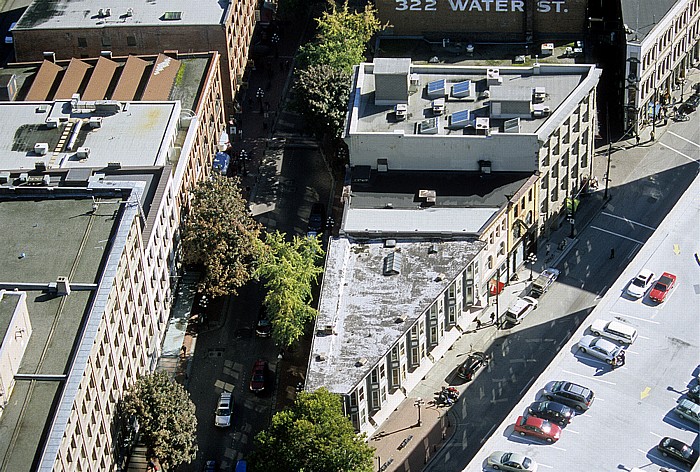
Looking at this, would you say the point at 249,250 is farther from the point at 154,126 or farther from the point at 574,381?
the point at 574,381

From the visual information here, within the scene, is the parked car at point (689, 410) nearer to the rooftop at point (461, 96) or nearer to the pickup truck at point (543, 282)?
the pickup truck at point (543, 282)

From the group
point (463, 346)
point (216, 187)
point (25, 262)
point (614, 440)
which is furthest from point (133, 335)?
point (614, 440)

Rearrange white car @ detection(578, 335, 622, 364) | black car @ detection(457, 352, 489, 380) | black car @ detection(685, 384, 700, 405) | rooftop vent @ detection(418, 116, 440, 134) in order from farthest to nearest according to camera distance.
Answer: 1. rooftop vent @ detection(418, 116, 440, 134)
2. black car @ detection(457, 352, 489, 380)
3. white car @ detection(578, 335, 622, 364)
4. black car @ detection(685, 384, 700, 405)

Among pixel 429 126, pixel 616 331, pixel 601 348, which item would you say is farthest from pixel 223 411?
pixel 616 331

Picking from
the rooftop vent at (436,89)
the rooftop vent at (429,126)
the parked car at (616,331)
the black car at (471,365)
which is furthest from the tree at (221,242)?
the parked car at (616,331)

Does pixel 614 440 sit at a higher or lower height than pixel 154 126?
lower

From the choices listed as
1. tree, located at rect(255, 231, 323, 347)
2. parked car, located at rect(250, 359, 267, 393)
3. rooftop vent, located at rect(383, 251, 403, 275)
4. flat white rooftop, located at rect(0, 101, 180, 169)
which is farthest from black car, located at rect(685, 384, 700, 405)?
flat white rooftop, located at rect(0, 101, 180, 169)

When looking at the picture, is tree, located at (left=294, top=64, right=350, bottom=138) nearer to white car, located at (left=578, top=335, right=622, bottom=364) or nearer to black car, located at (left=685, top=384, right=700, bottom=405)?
white car, located at (left=578, top=335, right=622, bottom=364)

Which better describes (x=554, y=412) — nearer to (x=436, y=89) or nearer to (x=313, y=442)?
(x=313, y=442)
